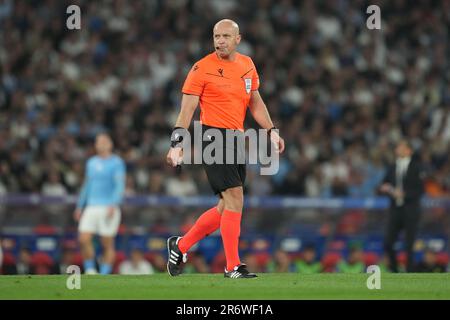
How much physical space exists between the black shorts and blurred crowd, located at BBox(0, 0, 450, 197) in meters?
8.96

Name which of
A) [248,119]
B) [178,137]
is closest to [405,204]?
[248,119]

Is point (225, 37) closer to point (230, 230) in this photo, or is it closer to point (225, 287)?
point (230, 230)

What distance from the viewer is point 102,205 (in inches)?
714

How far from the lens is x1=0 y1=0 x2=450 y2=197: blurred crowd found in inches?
843

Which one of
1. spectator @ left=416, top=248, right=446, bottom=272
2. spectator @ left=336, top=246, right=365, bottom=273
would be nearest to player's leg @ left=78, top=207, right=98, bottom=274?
spectator @ left=336, top=246, right=365, bottom=273

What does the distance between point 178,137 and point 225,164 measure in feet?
1.80

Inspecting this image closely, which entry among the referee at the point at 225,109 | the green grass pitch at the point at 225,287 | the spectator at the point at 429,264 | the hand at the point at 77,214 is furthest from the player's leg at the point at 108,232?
the referee at the point at 225,109

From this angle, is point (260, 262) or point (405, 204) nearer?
point (405, 204)

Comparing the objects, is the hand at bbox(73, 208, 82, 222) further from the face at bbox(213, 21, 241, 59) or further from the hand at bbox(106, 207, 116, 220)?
the face at bbox(213, 21, 241, 59)

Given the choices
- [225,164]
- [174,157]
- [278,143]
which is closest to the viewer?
[174,157]

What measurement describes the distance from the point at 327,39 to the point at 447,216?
288 inches

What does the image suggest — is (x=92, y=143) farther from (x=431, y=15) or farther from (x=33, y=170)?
(x=431, y=15)
